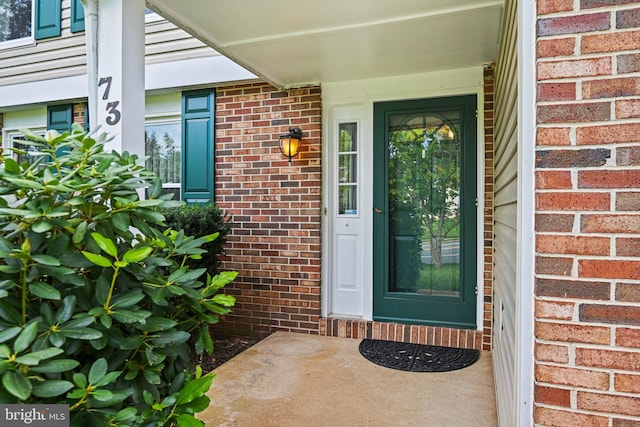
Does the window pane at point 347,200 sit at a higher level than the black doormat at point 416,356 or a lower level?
higher

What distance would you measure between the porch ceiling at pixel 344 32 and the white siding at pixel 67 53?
4.11ft

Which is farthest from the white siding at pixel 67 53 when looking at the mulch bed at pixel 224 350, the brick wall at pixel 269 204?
the mulch bed at pixel 224 350

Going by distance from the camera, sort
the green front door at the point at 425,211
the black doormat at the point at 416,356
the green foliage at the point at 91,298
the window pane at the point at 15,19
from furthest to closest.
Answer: the window pane at the point at 15,19, the green front door at the point at 425,211, the black doormat at the point at 416,356, the green foliage at the point at 91,298

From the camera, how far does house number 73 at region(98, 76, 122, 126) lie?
2.14m

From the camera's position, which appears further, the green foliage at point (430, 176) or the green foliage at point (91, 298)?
the green foliage at point (430, 176)

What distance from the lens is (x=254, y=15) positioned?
2.68 meters

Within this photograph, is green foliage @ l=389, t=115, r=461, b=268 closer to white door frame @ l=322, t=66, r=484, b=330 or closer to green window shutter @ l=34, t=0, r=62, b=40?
white door frame @ l=322, t=66, r=484, b=330

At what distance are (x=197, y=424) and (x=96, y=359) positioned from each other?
1.16ft

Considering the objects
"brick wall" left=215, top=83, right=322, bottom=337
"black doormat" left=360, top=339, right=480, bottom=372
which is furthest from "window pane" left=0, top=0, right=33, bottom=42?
"black doormat" left=360, top=339, right=480, bottom=372

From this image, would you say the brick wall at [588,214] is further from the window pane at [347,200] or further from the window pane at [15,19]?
the window pane at [15,19]

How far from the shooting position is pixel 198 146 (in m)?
4.35

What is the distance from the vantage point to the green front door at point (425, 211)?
3.60 m

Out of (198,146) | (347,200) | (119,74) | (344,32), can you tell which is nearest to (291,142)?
(347,200)

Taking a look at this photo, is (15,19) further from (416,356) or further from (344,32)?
(416,356)
